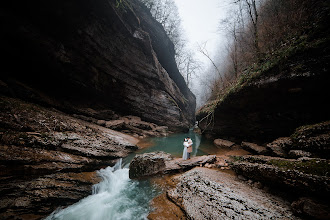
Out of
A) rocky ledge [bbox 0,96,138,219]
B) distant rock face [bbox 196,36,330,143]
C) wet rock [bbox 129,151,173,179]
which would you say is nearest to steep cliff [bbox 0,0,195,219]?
rocky ledge [bbox 0,96,138,219]

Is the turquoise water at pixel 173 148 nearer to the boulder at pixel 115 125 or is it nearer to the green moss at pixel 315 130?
the boulder at pixel 115 125

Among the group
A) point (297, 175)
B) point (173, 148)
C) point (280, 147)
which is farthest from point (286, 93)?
point (173, 148)

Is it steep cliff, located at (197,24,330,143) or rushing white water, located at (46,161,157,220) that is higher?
steep cliff, located at (197,24,330,143)

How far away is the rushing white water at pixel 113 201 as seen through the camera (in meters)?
3.70

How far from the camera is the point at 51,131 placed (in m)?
5.38

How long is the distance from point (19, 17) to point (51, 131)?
8130 mm

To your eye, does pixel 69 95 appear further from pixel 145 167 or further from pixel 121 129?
pixel 145 167

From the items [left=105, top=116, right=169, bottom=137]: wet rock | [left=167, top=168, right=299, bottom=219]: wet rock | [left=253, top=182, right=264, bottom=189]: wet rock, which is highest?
[left=105, top=116, right=169, bottom=137]: wet rock

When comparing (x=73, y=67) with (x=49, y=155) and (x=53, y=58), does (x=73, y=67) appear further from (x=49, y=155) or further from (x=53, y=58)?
(x=49, y=155)

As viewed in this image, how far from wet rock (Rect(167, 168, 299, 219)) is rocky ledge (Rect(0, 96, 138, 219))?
146 inches

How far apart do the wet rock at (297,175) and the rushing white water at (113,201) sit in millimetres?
3639

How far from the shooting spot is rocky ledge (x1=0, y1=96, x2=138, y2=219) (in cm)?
335

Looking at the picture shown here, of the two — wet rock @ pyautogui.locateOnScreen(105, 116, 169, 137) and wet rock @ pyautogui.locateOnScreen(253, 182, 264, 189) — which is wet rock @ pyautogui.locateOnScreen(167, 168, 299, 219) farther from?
wet rock @ pyautogui.locateOnScreen(105, 116, 169, 137)

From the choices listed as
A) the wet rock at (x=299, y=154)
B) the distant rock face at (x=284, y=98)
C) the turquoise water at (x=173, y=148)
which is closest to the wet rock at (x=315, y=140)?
the wet rock at (x=299, y=154)
